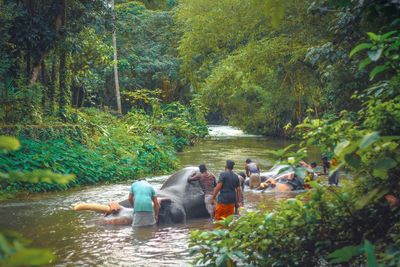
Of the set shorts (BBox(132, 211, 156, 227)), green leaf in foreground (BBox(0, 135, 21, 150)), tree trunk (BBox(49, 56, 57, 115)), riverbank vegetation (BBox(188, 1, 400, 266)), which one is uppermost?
tree trunk (BBox(49, 56, 57, 115))

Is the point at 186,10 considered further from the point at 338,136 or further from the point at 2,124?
the point at 338,136

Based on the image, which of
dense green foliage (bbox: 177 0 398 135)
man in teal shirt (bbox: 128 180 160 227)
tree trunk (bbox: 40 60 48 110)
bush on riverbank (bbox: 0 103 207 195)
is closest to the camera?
man in teal shirt (bbox: 128 180 160 227)

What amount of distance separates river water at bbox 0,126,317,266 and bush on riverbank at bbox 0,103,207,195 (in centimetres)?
78

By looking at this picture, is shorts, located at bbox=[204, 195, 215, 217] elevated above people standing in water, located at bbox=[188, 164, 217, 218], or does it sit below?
below

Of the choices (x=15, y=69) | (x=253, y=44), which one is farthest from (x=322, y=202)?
(x=253, y=44)

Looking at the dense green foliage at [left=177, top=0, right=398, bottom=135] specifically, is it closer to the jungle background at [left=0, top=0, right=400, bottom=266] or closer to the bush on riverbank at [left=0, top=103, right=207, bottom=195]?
the jungle background at [left=0, top=0, right=400, bottom=266]

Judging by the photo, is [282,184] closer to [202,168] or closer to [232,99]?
[202,168]

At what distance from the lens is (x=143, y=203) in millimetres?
12172

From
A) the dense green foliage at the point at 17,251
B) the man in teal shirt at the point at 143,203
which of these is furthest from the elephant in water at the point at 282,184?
the dense green foliage at the point at 17,251

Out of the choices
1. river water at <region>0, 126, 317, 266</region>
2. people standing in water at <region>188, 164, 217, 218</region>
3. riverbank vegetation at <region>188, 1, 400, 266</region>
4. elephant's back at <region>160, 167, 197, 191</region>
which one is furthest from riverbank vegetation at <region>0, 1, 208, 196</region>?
riverbank vegetation at <region>188, 1, 400, 266</region>

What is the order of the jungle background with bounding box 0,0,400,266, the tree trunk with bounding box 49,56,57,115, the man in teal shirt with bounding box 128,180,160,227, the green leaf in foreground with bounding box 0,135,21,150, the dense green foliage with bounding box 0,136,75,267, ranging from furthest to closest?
the tree trunk with bounding box 49,56,57,115, the man in teal shirt with bounding box 128,180,160,227, the jungle background with bounding box 0,0,400,266, the green leaf in foreground with bounding box 0,135,21,150, the dense green foliage with bounding box 0,136,75,267

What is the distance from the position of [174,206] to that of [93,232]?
200 centimetres

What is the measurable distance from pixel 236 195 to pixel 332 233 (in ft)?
22.6

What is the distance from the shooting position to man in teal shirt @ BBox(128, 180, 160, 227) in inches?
478
